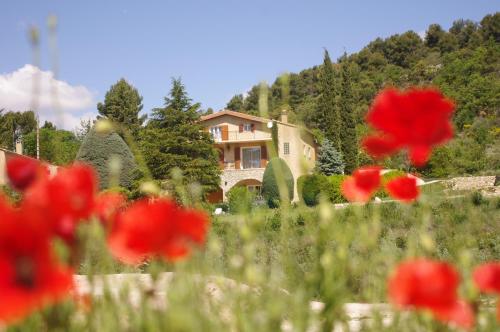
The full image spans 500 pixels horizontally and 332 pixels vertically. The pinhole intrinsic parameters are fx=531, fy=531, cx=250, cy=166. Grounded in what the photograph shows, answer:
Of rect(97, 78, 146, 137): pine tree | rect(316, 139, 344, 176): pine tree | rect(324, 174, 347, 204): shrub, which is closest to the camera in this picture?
rect(324, 174, 347, 204): shrub

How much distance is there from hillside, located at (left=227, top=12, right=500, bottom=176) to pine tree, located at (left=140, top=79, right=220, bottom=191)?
4.81 m

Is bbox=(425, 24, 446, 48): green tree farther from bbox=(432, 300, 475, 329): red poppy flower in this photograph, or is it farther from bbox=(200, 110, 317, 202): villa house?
bbox=(432, 300, 475, 329): red poppy flower

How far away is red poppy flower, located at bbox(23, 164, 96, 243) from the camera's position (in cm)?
74

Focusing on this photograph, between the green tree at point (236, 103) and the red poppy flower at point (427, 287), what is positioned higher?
the green tree at point (236, 103)

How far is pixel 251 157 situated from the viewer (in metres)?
36.2

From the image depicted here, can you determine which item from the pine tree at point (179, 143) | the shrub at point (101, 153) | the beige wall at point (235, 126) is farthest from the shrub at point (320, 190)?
the beige wall at point (235, 126)

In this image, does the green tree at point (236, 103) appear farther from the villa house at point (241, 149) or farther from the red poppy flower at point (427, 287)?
the red poppy flower at point (427, 287)

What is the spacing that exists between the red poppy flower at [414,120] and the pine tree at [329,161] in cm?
3187

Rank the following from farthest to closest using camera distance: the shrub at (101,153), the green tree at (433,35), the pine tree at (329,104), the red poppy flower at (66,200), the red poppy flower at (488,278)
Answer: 1. the green tree at (433,35)
2. the pine tree at (329,104)
3. the shrub at (101,153)
4. the red poppy flower at (488,278)
5. the red poppy flower at (66,200)

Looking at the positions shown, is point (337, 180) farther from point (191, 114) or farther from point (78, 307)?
Result: point (78, 307)

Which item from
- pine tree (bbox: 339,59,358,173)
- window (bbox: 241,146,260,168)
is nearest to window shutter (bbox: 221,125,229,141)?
window (bbox: 241,146,260,168)

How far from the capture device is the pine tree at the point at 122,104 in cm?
4150

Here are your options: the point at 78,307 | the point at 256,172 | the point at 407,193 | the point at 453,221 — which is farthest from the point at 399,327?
the point at 256,172

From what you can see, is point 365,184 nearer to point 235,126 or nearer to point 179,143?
point 179,143
